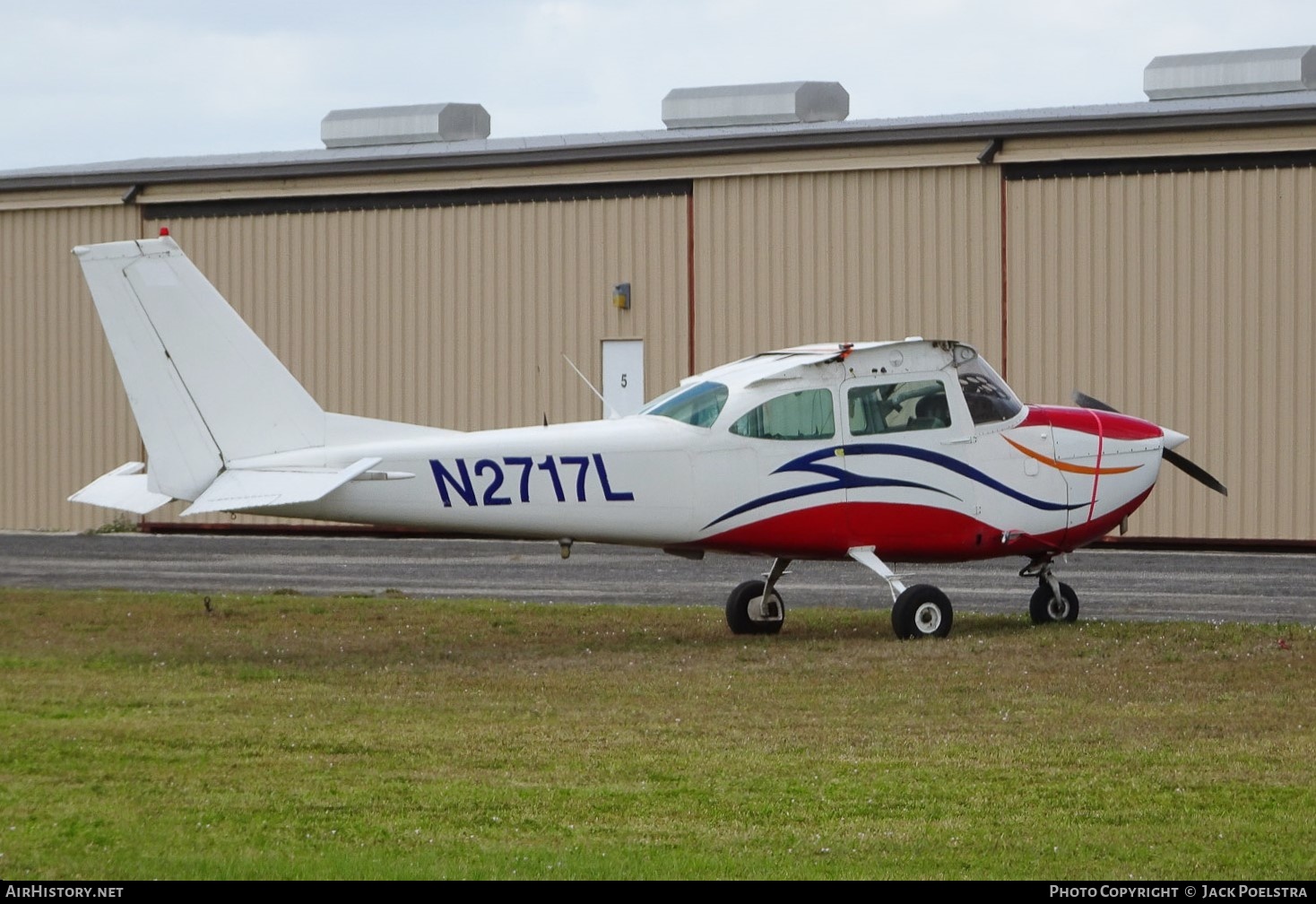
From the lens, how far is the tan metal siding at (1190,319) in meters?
24.5

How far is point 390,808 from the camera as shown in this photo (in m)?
8.34

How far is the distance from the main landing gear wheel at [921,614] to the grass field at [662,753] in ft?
0.90

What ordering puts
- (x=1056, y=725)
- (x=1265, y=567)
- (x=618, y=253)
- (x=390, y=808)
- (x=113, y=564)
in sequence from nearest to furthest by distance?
(x=390, y=808) → (x=1056, y=725) → (x=1265, y=567) → (x=113, y=564) → (x=618, y=253)

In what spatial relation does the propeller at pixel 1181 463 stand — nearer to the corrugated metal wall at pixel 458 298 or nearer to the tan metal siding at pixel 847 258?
the tan metal siding at pixel 847 258

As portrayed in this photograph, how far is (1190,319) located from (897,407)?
1181cm

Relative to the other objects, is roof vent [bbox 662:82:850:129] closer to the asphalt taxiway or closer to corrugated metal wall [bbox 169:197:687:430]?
corrugated metal wall [bbox 169:197:687:430]

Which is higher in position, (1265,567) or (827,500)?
(827,500)

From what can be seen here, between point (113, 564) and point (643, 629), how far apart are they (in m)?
11.3

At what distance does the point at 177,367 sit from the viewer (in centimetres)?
1316

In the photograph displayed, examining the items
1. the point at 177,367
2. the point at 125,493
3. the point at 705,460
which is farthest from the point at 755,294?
the point at 177,367

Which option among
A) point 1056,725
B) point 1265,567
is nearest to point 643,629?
point 1056,725

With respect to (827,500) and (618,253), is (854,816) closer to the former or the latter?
(827,500)

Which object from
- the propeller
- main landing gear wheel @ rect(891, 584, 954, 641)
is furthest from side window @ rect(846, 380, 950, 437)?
the propeller

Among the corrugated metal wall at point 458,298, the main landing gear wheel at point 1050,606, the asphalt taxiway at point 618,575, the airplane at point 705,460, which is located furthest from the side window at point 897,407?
the corrugated metal wall at point 458,298
